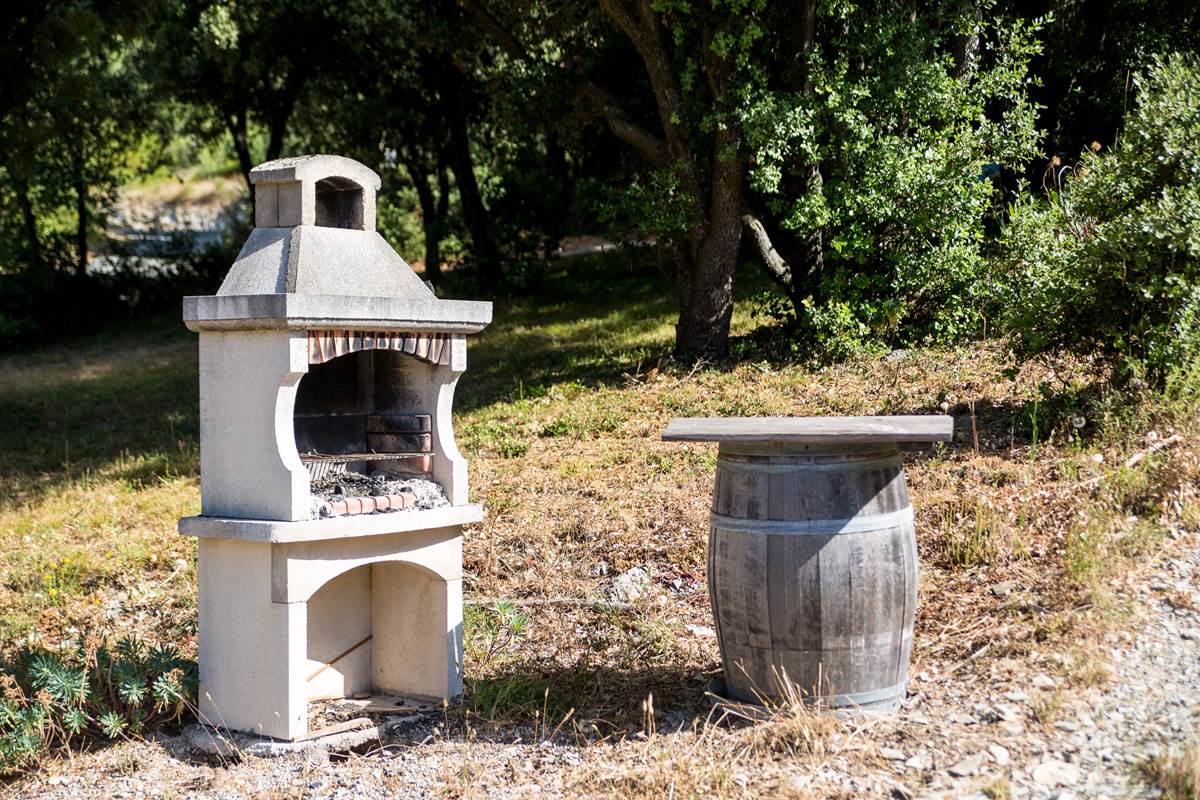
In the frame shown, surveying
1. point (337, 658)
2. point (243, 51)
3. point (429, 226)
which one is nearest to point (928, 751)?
point (337, 658)

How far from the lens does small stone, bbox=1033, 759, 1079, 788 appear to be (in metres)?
3.89

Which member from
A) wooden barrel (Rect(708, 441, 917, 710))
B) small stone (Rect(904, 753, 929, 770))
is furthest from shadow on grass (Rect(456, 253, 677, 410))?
small stone (Rect(904, 753, 929, 770))

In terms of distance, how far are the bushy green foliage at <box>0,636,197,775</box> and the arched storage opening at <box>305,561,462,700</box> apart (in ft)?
2.01

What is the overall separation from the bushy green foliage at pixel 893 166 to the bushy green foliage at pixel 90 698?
642 cm

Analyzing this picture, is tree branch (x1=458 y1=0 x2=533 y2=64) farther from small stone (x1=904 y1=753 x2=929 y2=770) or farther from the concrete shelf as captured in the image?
small stone (x1=904 y1=753 x2=929 y2=770)

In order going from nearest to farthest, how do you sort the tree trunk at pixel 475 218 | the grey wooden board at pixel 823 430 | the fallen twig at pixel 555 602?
1. the grey wooden board at pixel 823 430
2. the fallen twig at pixel 555 602
3. the tree trunk at pixel 475 218

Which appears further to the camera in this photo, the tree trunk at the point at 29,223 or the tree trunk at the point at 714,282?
the tree trunk at the point at 29,223

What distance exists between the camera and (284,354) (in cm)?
472

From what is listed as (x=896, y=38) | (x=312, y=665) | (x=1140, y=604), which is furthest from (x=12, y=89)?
(x=1140, y=604)

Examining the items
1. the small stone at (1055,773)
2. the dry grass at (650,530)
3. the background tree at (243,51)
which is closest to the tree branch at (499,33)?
the dry grass at (650,530)

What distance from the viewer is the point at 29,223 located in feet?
71.8

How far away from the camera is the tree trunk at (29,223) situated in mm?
20938

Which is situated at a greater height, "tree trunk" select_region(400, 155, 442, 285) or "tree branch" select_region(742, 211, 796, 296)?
"tree trunk" select_region(400, 155, 442, 285)

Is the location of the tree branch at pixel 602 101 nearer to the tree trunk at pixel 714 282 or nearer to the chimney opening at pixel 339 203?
the tree trunk at pixel 714 282
